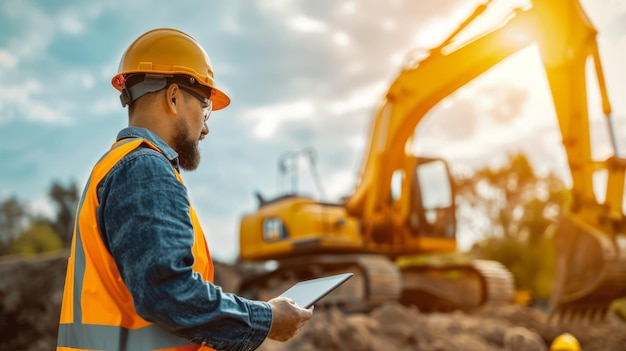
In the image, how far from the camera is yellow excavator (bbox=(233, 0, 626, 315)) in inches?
284

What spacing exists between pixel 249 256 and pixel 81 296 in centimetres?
966

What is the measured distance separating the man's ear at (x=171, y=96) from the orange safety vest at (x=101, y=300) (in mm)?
167

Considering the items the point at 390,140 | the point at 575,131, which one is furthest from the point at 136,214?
the point at 390,140

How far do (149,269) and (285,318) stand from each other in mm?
354

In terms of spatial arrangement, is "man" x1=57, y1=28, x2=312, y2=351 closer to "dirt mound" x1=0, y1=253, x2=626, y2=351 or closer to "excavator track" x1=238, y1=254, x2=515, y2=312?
"dirt mound" x1=0, y1=253, x2=626, y2=351

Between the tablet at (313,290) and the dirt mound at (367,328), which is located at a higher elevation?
the tablet at (313,290)

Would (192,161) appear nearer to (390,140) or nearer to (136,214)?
(136,214)

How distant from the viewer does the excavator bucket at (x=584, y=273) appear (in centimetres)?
682

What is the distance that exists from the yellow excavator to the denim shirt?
6308 millimetres

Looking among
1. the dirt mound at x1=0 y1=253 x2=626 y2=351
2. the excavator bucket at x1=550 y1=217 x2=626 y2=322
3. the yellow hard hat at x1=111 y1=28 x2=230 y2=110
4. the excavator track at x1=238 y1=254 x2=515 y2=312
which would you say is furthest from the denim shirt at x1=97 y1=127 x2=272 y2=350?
the excavator track at x1=238 y1=254 x2=515 y2=312

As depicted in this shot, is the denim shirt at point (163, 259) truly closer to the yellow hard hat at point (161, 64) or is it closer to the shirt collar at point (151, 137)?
the shirt collar at point (151, 137)

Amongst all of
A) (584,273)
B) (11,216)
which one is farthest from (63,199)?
(584,273)

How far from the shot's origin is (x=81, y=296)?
1460 millimetres

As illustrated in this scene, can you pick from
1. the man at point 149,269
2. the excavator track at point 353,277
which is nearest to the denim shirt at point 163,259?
the man at point 149,269
